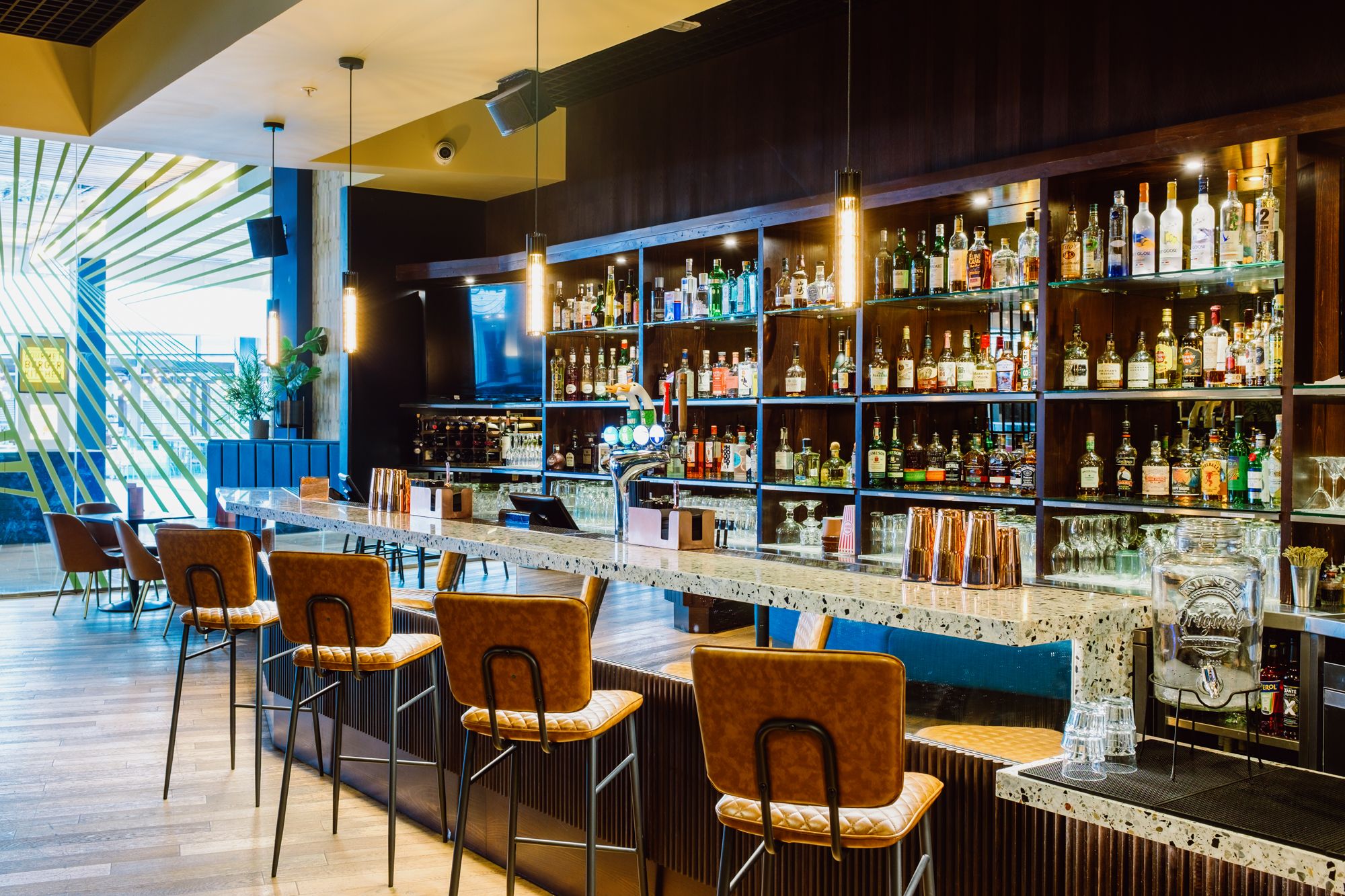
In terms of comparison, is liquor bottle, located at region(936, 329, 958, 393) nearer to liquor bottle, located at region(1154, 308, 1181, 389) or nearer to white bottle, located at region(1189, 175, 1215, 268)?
liquor bottle, located at region(1154, 308, 1181, 389)

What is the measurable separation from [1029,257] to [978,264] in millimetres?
242

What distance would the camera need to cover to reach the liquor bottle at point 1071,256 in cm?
416

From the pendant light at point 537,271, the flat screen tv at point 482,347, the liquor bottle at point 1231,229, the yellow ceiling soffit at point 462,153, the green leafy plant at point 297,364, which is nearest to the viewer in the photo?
the liquor bottle at point 1231,229

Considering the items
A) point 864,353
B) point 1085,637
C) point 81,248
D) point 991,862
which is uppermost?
point 81,248

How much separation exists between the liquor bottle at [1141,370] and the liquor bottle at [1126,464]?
20cm

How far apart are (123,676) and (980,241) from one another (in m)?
4.89

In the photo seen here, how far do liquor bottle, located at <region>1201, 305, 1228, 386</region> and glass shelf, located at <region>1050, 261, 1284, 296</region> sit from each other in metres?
0.11

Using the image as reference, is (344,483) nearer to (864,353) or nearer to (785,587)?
(864,353)

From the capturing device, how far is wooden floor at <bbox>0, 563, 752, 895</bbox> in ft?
10.7

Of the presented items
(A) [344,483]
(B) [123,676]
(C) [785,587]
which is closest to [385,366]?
(A) [344,483]

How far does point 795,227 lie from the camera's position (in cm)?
522

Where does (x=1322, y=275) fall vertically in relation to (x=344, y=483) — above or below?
above

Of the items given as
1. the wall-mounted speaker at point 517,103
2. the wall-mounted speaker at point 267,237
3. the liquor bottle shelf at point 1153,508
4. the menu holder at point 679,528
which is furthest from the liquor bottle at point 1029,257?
the wall-mounted speaker at point 267,237

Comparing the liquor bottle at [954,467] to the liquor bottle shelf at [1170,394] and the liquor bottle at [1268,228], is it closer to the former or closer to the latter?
the liquor bottle shelf at [1170,394]
